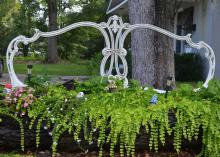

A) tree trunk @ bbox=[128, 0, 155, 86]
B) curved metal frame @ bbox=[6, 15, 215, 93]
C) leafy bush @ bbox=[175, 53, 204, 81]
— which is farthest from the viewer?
leafy bush @ bbox=[175, 53, 204, 81]

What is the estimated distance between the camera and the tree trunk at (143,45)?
7.09 m

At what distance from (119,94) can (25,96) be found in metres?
1.04

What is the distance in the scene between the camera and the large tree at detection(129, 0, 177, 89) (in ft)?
23.3

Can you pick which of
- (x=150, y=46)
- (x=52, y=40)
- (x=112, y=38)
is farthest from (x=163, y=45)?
(x=52, y=40)

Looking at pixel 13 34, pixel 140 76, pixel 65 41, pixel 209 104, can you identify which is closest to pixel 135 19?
pixel 140 76

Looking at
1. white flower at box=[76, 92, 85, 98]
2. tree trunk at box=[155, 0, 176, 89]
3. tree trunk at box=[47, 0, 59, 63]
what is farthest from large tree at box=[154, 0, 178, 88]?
tree trunk at box=[47, 0, 59, 63]

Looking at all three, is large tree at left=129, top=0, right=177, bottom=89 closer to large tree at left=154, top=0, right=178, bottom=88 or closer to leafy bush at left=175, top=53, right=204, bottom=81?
large tree at left=154, top=0, right=178, bottom=88

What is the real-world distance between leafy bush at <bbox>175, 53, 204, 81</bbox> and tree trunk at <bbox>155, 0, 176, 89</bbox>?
266 inches

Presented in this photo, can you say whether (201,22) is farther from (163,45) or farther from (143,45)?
(143,45)

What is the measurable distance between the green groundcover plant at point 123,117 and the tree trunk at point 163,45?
106 inches

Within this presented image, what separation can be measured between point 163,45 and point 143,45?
0.41 meters

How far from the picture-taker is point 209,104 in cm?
433

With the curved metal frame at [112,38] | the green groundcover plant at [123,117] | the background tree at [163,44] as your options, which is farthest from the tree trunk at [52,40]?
the green groundcover plant at [123,117]

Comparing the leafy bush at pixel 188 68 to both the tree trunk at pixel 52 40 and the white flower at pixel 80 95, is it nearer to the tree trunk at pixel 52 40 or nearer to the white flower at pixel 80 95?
the white flower at pixel 80 95
